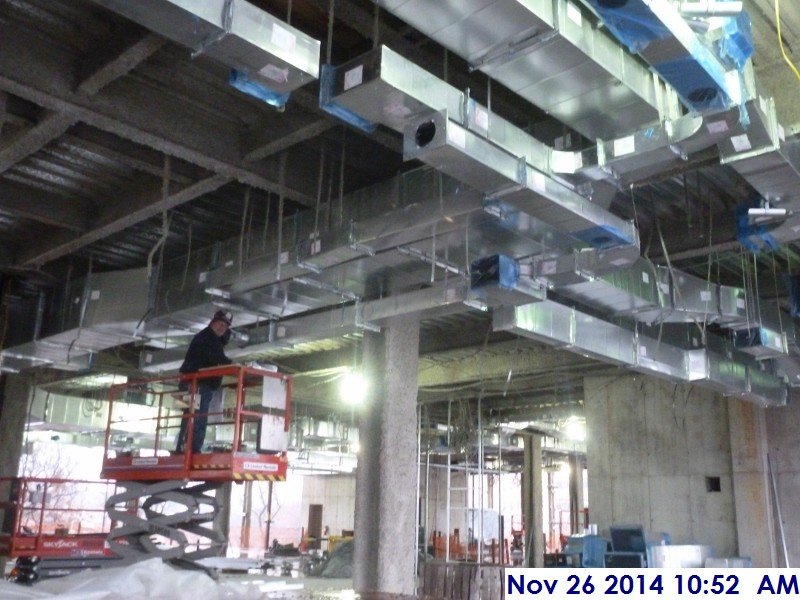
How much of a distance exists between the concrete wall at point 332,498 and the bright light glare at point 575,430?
13835 millimetres

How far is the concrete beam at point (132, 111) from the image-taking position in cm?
545

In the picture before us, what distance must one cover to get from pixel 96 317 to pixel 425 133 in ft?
19.7

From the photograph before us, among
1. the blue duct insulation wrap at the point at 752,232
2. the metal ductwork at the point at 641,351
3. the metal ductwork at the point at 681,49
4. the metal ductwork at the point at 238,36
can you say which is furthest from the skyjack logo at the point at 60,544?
the metal ductwork at the point at 681,49

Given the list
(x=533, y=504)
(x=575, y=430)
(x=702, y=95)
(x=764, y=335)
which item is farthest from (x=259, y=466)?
(x=575, y=430)

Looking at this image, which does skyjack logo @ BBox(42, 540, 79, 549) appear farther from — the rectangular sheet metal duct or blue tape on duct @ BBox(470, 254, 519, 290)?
the rectangular sheet metal duct

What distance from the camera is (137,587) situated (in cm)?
390

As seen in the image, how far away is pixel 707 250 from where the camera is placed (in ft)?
25.9

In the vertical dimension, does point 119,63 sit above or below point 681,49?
above

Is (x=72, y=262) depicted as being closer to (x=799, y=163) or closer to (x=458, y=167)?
(x=458, y=167)

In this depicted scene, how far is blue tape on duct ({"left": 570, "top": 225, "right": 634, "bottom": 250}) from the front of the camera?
594cm

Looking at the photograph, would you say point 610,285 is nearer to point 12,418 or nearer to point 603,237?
point 603,237

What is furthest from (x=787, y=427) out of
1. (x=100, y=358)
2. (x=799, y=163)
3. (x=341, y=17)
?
(x=100, y=358)

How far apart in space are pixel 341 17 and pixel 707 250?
4838mm

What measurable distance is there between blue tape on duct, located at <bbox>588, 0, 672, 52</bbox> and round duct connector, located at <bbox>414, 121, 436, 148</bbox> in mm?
1234
